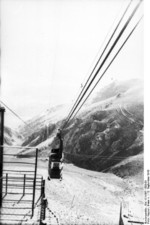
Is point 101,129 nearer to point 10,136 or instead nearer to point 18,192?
point 10,136

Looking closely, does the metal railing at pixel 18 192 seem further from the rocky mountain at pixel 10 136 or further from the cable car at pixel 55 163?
the cable car at pixel 55 163

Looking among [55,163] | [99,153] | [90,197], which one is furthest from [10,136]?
Result: [90,197]

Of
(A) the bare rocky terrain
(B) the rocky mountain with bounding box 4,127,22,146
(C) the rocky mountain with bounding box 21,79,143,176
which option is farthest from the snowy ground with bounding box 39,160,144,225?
(B) the rocky mountain with bounding box 4,127,22,146

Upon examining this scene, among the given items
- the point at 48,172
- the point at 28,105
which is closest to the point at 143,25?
the point at 28,105

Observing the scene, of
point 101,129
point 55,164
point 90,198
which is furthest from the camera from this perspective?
point 101,129

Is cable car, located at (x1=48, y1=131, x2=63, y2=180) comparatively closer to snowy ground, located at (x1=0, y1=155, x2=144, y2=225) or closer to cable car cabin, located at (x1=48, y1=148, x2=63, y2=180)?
cable car cabin, located at (x1=48, y1=148, x2=63, y2=180)

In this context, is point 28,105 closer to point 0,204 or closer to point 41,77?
point 41,77
